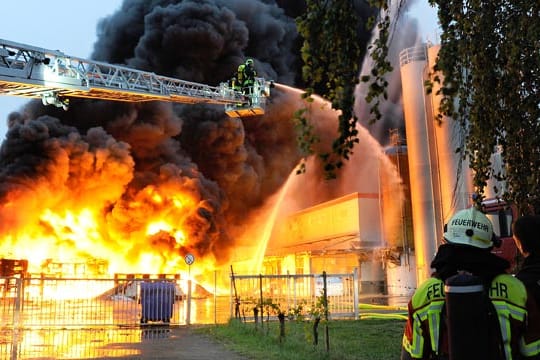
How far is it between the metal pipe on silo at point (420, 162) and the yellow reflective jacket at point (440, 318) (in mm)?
19463

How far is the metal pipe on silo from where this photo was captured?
20.6m

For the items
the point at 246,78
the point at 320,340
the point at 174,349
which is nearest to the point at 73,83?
the point at 246,78

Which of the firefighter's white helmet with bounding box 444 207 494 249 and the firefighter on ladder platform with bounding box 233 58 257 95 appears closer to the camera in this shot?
the firefighter's white helmet with bounding box 444 207 494 249

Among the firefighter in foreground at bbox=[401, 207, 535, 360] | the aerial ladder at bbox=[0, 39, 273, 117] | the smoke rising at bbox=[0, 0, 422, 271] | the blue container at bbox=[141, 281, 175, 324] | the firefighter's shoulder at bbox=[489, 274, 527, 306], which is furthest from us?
the smoke rising at bbox=[0, 0, 422, 271]

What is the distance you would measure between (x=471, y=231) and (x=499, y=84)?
2.08 metres

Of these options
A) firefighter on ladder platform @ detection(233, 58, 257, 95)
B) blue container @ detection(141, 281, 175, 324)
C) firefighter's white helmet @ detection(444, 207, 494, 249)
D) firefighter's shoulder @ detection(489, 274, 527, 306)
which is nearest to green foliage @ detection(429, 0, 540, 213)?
firefighter's white helmet @ detection(444, 207, 494, 249)

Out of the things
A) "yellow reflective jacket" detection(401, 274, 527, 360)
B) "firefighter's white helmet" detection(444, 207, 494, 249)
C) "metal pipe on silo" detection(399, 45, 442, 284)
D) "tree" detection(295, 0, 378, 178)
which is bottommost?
"yellow reflective jacket" detection(401, 274, 527, 360)

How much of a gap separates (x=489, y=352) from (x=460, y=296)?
0.19 meters

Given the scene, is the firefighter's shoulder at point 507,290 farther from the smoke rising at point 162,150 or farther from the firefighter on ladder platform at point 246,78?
the smoke rising at point 162,150

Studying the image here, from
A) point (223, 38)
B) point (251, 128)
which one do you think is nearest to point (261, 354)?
point (223, 38)

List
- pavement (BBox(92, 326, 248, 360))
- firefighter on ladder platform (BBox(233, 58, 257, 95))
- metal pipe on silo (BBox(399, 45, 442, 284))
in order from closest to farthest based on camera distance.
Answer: pavement (BBox(92, 326, 248, 360)), metal pipe on silo (BBox(399, 45, 442, 284)), firefighter on ladder platform (BBox(233, 58, 257, 95))

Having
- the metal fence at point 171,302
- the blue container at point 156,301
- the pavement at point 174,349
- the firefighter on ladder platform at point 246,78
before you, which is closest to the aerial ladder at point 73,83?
the firefighter on ladder platform at point 246,78

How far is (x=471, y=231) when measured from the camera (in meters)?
1.88

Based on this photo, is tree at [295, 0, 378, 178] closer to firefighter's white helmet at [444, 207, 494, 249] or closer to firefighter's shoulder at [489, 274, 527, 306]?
firefighter's white helmet at [444, 207, 494, 249]
